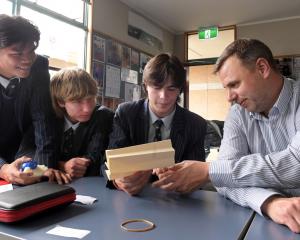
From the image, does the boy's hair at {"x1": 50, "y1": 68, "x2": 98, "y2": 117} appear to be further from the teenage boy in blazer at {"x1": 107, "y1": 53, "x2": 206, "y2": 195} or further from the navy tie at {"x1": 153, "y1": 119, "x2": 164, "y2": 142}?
the navy tie at {"x1": 153, "y1": 119, "x2": 164, "y2": 142}

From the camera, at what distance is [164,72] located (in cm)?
141

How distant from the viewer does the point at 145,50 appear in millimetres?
5293

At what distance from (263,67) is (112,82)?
11.6ft

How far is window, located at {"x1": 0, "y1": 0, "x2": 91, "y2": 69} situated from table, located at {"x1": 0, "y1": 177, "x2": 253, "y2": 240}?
2.50 m

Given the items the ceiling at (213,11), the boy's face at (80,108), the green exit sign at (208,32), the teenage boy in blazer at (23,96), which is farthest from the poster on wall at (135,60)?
the boy's face at (80,108)

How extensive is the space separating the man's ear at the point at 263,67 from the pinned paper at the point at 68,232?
82 cm

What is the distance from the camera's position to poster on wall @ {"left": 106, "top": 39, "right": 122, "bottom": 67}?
4.43 meters

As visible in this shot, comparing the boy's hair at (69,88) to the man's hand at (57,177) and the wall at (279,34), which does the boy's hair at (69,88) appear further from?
the wall at (279,34)

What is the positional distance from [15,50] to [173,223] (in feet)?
3.34

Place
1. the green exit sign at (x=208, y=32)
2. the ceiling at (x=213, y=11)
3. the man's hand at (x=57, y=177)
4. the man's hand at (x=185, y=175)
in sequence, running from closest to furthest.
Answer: the man's hand at (x=185, y=175) → the man's hand at (x=57, y=177) → the ceiling at (x=213, y=11) → the green exit sign at (x=208, y=32)

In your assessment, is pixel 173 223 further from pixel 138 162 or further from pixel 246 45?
pixel 246 45

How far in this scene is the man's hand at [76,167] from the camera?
133cm

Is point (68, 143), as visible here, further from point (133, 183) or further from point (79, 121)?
point (133, 183)

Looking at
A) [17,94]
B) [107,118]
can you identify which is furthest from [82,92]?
[17,94]
